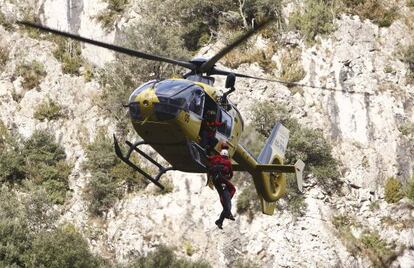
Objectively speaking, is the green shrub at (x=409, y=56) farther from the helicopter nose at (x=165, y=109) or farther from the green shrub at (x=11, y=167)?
the helicopter nose at (x=165, y=109)

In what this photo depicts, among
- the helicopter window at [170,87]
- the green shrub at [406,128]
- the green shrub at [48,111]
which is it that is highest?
the helicopter window at [170,87]

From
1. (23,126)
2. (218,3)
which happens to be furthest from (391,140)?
(23,126)

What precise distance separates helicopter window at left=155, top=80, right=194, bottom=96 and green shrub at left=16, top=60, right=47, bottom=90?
1945 centimetres

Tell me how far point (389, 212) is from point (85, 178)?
1216 centimetres

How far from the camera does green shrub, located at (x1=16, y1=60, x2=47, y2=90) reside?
3244 centimetres

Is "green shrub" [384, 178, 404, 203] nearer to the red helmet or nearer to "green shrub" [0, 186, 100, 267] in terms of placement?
"green shrub" [0, 186, 100, 267]

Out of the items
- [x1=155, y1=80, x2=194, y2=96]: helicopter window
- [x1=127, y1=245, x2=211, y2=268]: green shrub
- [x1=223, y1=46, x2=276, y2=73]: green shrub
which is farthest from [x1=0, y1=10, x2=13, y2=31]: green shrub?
[x1=155, y1=80, x2=194, y2=96]: helicopter window

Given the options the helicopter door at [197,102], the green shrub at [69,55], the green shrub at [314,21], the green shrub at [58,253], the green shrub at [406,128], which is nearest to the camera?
the helicopter door at [197,102]

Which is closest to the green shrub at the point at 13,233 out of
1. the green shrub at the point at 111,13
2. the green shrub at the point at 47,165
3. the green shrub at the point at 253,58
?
the green shrub at the point at 47,165

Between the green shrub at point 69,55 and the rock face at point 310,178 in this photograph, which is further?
the green shrub at point 69,55

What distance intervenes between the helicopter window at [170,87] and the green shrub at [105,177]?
45.3ft

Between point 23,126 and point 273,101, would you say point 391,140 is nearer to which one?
point 273,101

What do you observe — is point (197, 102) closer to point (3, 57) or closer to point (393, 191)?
point (393, 191)

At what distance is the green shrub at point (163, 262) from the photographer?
2372cm
